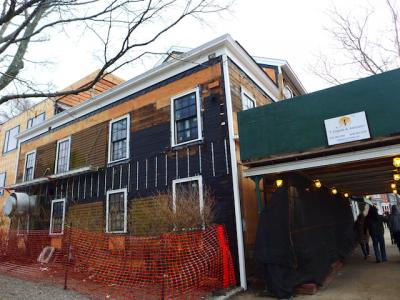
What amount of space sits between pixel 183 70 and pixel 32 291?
797 cm

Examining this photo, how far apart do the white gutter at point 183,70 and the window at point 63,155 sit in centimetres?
108

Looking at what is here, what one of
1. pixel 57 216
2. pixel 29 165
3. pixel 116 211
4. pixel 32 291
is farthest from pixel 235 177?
pixel 29 165

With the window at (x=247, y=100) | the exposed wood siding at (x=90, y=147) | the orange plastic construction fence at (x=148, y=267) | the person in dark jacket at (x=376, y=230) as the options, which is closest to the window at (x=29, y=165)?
the exposed wood siding at (x=90, y=147)

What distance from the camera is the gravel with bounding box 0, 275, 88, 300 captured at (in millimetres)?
7029

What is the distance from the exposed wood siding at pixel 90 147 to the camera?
13344 mm

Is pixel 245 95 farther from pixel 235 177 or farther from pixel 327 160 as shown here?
pixel 327 160

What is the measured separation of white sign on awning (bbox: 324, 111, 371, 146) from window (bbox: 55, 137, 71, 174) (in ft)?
40.7

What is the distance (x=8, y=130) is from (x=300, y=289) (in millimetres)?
27039

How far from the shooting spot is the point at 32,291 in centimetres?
759

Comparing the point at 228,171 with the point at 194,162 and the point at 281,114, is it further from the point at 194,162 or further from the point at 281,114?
the point at 281,114

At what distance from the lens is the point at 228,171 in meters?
9.03

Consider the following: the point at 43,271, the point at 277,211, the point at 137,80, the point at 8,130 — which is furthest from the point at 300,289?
the point at 8,130

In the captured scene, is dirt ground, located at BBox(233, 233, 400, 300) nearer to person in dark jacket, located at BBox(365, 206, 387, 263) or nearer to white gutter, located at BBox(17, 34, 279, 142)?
person in dark jacket, located at BBox(365, 206, 387, 263)

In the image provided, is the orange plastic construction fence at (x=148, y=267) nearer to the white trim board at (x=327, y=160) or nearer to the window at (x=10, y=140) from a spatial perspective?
the white trim board at (x=327, y=160)
